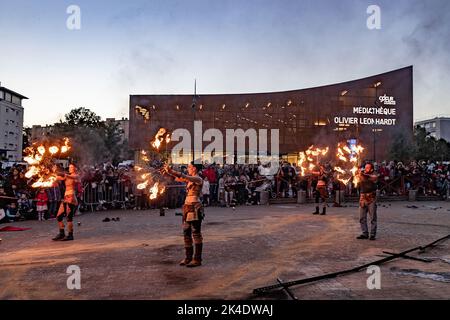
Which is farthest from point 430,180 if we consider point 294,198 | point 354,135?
point 354,135

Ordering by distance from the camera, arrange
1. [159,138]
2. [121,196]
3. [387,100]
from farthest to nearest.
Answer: [387,100]
[121,196]
[159,138]

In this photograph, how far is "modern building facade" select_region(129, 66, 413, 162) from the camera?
3900 centimetres

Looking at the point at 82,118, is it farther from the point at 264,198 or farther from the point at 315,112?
the point at 264,198

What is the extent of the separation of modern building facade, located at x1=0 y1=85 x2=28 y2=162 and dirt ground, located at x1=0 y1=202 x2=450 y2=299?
219 ft

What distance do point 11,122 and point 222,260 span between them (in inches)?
3093

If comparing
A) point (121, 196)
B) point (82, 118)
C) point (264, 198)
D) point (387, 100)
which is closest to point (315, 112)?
point (387, 100)

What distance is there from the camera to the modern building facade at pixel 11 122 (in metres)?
71.2

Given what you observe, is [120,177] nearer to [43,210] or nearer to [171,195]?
[171,195]

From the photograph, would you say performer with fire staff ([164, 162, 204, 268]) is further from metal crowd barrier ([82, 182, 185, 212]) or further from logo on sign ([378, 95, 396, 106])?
logo on sign ([378, 95, 396, 106])

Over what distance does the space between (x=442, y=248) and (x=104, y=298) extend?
26.3 feet

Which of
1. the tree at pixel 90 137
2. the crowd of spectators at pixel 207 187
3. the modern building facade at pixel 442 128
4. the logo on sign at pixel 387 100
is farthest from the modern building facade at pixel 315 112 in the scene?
the modern building facade at pixel 442 128

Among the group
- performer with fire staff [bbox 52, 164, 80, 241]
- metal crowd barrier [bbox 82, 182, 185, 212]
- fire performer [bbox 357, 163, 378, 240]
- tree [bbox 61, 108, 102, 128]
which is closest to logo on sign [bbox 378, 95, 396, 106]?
metal crowd barrier [bbox 82, 182, 185, 212]

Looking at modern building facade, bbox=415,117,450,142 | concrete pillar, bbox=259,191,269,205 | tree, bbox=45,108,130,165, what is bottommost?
concrete pillar, bbox=259,191,269,205

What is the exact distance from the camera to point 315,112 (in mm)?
39469
